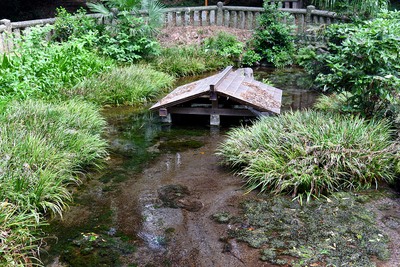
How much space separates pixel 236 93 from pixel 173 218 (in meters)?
3.54

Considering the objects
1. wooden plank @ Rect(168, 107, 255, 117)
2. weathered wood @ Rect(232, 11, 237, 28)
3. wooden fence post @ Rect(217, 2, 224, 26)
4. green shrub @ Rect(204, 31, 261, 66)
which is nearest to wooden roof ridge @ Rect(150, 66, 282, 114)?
wooden plank @ Rect(168, 107, 255, 117)

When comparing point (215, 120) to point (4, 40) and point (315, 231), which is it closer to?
point (315, 231)

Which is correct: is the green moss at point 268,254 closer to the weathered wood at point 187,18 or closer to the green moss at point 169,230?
the green moss at point 169,230

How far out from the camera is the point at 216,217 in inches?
162

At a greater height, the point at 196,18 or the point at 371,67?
the point at 196,18

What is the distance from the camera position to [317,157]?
4668 millimetres

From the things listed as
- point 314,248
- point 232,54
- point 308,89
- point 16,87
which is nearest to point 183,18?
point 232,54

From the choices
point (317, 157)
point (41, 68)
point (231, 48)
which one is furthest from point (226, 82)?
point (231, 48)

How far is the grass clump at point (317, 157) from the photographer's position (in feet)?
15.0

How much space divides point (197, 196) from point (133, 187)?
883 mm

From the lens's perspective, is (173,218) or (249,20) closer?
(173,218)

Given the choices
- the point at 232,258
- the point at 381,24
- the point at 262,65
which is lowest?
the point at 232,258

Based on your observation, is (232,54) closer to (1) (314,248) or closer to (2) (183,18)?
(2) (183,18)

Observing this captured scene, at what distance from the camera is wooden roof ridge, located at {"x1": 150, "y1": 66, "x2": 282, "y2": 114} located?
22.5 feet
